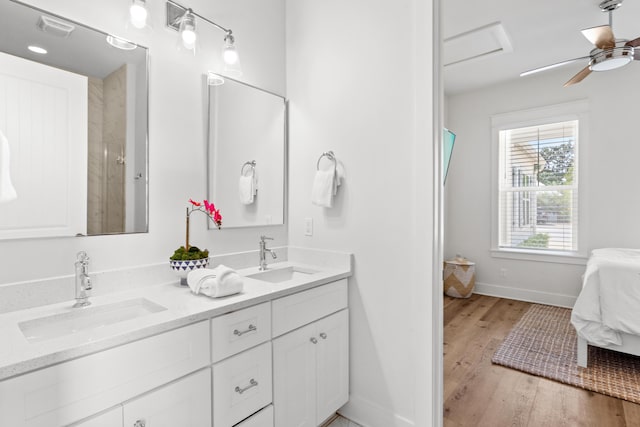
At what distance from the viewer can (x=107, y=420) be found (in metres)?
0.98

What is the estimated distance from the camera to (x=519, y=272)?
4.23 metres

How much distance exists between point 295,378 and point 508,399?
1480 millimetres

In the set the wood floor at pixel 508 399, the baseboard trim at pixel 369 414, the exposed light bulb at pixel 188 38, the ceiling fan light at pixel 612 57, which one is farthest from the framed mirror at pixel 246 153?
the ceiling fan light at pixel 612 57

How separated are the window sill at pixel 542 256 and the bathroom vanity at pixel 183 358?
331cm

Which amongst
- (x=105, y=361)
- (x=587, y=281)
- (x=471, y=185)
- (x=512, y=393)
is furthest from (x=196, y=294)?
(x=471, y=185)

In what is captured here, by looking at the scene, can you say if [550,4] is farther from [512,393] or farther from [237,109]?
[512,393]

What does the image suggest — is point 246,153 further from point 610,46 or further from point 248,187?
point 610,46

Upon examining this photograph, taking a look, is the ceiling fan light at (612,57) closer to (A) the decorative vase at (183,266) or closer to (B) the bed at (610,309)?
(B) the bed at (610,309)

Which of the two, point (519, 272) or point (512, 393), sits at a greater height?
point (519, 272)

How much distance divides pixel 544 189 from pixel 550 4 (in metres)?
2.21

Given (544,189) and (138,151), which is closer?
(138,151)

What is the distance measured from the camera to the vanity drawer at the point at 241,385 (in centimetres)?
125

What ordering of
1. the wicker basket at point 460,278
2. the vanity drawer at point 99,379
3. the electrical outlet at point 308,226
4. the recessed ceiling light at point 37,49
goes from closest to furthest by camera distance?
the vanity drawer at point 99,379, the recessed ceiling light at point 37,49, the electrical outlet at point 308,226, the wicker basket at point 460,278

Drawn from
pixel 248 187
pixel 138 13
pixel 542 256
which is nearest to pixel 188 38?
pixel 138 13
